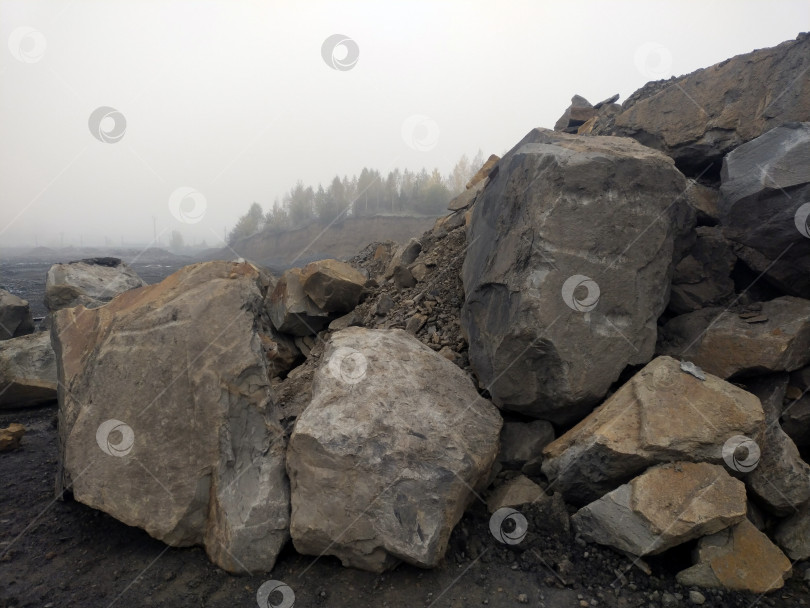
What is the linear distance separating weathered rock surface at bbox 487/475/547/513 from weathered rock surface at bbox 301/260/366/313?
9.92 ft

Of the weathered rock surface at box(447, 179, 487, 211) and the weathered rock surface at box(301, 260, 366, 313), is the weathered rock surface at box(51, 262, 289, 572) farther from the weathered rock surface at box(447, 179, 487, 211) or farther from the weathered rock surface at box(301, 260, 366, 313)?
the weathered rock surface at box(447, 179, 487, 211)

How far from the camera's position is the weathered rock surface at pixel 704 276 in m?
4.31

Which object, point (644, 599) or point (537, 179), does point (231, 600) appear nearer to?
point (644, 599)

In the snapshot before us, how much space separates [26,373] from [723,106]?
8.38 meters

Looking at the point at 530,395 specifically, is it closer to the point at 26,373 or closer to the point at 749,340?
the point at 749,340

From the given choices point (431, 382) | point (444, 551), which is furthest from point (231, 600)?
point (431, 382)

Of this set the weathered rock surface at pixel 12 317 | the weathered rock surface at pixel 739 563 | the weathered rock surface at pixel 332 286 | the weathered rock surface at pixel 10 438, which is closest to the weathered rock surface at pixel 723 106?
the weathered rock surface at pixel 332 286

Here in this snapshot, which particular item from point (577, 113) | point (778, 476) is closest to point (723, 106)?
point (577, 113)

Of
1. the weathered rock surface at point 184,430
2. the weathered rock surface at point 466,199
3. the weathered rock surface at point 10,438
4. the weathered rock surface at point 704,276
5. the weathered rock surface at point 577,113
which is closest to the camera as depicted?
the weathered rock surface at point 184,430

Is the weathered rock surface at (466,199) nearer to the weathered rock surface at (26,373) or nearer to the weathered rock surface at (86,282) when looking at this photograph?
the weathered rock surface at (86,282)

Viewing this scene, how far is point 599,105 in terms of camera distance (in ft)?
22.8

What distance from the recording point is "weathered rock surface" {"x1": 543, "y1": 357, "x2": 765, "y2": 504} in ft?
10.1

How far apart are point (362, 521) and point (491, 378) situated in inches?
59.4

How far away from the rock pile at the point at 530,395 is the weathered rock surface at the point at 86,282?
455 centimetres
